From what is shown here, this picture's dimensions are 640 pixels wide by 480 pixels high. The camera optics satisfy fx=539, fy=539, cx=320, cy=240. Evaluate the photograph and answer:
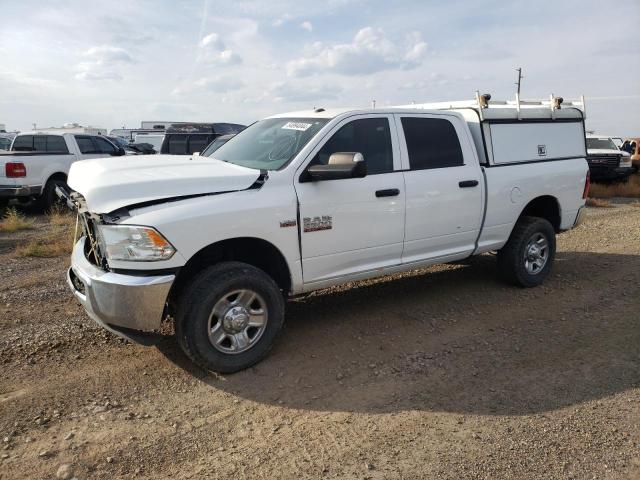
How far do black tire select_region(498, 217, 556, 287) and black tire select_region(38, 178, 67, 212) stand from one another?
377 inches

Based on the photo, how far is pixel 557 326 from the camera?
5047 millimetres

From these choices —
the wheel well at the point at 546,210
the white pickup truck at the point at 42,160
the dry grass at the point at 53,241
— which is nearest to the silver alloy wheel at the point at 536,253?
the wheel well at the point at 546,210

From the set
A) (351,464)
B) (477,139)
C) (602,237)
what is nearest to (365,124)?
(477,139)

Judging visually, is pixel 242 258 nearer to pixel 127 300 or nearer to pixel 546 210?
pixel 127 300

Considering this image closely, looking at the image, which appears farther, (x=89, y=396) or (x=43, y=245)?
(x=43, y=245)

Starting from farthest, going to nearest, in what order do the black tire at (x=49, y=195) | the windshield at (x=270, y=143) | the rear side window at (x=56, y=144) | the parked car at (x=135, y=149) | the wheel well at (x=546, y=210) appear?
the parked car at (x=135, y=149) → the rear side window at (x=56, y=144) → the black tire at (x=49, y=195) → the wheel well at (x=546, y=210) → the windshield at (x=270, y=143)

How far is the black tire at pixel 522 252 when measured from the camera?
5945 millimetres

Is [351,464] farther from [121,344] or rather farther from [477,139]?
[477,139]

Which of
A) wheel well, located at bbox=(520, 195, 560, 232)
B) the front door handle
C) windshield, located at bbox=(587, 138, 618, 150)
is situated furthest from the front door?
windshield, located at bbox=(587, 138, 618, 150)

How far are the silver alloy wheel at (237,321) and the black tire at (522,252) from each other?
10.4 ft

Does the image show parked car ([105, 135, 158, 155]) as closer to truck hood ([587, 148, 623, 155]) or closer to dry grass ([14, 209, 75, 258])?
dry grass ([14, 209, 75, 258])

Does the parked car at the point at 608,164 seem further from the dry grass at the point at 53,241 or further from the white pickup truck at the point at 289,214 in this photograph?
the dry grass at the point at 53,241

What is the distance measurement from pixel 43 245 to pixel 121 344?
4382 mm

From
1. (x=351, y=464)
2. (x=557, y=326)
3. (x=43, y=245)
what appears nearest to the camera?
(x=351, y=464)
